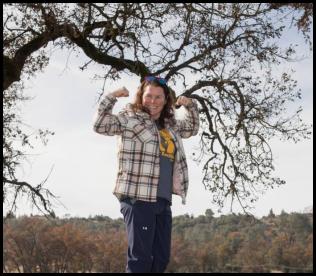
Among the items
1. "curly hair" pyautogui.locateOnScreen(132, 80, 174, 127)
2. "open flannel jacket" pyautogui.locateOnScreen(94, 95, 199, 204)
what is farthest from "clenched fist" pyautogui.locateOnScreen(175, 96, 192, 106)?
→ "open flannel jacket" pyautogui.locateOnScreen(94, 95, 199, 204)

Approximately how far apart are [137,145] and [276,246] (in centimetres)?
7623

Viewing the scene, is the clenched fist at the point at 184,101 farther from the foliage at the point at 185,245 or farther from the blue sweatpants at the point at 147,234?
the foliage at the point at 185,245

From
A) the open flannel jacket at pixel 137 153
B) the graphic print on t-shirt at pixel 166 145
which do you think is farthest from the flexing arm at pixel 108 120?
the graphic print on t-shirt at pixel 166 145

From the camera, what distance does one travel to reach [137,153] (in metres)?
3.74

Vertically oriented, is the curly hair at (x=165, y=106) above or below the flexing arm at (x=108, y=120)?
above

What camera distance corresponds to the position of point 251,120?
933cm

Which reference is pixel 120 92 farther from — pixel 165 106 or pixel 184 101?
pixel 184 101

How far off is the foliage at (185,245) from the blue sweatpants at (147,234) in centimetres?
5598

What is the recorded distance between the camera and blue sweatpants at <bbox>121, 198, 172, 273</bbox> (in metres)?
3.52

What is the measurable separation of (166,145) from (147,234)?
0.76m

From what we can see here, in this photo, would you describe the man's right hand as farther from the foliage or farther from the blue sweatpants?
the foliage

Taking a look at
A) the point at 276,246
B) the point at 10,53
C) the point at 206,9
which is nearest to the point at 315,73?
the point at 206,9

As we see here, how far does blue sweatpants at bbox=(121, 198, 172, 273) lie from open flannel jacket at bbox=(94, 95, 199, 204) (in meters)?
0.09

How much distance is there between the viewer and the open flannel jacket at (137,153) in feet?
11.8
